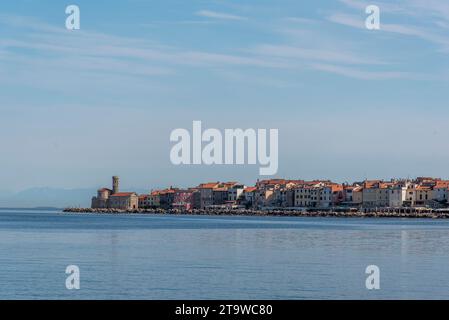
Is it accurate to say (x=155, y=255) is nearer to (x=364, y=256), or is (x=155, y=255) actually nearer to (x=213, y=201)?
(x=364, y=256)

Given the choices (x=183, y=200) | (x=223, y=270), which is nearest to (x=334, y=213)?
(x=183, y=200)

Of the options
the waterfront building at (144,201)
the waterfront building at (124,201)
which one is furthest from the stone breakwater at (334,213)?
the waterfront building at (144,201)

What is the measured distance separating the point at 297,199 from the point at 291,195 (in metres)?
1.61

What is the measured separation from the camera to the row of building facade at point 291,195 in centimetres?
10650

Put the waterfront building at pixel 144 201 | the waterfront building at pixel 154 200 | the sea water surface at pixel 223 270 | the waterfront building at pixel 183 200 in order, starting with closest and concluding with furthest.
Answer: the sea water surface at pixel 223 270
the waterfront building at pixel 183 200
the waterfront building at pixel 154 200
the waterfront building at pixel 144 201

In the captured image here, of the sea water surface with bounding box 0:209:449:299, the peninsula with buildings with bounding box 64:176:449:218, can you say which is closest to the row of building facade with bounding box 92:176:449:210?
the peninsula with buildings with bounding box 64:176:449:218

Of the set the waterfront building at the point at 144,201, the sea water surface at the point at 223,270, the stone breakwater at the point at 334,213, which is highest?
the waterfront building at the point at 144,201

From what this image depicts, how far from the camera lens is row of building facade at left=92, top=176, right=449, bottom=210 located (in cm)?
10650

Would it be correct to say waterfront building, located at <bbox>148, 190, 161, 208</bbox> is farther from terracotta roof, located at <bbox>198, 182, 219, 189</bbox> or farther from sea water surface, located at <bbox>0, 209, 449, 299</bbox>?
sea water surface, located at <bbox>0, 209, 449, 299</bbox>

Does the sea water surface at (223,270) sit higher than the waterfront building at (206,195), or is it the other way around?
the waterfront building at (206,195)

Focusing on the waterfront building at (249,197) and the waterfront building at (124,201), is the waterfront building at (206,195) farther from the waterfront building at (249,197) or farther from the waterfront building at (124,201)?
the waterfront building at (124,201)

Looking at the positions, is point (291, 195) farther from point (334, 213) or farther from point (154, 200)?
point (154, 200)

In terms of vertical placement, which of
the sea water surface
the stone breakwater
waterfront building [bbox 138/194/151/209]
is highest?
waterfront building [bbox 138/194/151/209]

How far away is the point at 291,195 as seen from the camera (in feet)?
378
